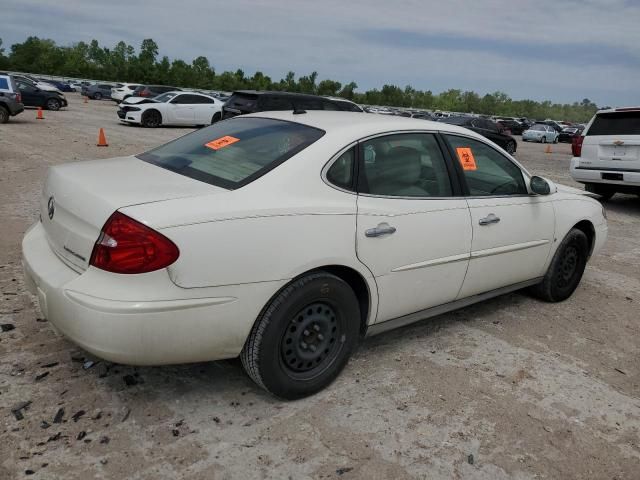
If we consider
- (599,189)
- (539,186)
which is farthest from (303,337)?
(599,189)

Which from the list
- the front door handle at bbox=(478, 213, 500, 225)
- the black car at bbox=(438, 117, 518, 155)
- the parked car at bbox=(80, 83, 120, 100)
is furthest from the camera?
the parked car at bbox=(80, 83, 120, 100)

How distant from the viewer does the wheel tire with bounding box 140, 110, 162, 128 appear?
2141 centimetres

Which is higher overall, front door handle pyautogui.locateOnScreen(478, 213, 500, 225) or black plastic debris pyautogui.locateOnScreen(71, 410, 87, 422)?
front door handle pyautogui.locateOnScreen(478, 213, 500, 225)

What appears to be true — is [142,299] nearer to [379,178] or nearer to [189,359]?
[189,359]

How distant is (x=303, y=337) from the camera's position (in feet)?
9.70

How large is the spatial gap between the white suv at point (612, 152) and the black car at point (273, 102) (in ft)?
21.2

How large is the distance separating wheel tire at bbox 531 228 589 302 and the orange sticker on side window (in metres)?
2.87

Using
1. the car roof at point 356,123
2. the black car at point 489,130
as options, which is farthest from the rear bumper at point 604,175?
the black car at point 489,130

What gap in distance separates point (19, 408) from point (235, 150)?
1.79m

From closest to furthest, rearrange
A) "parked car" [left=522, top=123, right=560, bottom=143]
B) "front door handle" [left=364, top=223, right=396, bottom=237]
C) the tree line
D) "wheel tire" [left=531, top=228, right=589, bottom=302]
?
1. "front door handle" [left=364, top=223, right=396, bottom=237]
2. "wheel tire" [left=531, top=228, right=589, bottom=302]
3. "parked car" [left=522, top=123, right=560, bottom=143]
4. the tree line

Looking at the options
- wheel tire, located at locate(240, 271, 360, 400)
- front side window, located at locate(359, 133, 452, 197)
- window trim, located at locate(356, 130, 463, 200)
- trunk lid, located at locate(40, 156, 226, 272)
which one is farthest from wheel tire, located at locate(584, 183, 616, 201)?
trunk lid, located at locate(40, 156, 226, 272)

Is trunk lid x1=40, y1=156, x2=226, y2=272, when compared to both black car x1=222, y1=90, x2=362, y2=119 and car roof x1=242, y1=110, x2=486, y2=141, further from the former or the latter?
black car x1=222, y1=90, x2=362, y2=119

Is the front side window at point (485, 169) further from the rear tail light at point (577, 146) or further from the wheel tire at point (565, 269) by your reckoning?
the rear tail light at point (577, 146)

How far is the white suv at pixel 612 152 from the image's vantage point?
9234 mm
